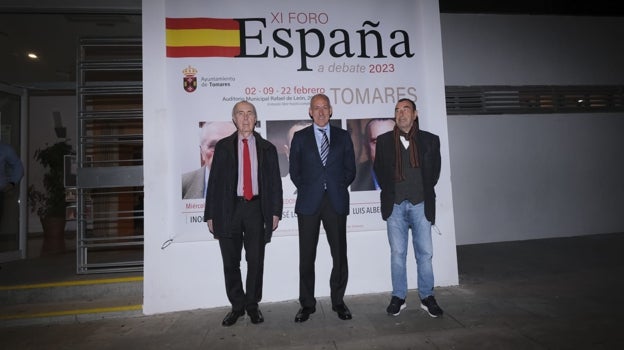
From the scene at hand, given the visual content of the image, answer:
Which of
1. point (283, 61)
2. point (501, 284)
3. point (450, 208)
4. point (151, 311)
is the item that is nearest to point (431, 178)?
point (450, 208)

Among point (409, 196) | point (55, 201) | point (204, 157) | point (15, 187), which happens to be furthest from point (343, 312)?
point (55, 201)

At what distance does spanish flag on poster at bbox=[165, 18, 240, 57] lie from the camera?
3.66 metres

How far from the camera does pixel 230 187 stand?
3141 millimetres

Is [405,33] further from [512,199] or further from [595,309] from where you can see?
[512,199]

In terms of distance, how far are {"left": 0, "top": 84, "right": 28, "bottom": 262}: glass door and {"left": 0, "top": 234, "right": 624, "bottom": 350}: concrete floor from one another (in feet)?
9.56

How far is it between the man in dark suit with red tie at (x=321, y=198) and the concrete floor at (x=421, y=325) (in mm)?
305

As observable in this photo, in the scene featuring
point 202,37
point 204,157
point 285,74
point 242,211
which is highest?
point 202,37

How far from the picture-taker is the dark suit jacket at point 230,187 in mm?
3127

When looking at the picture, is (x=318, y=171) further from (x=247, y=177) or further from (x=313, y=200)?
(x=247, y=177)

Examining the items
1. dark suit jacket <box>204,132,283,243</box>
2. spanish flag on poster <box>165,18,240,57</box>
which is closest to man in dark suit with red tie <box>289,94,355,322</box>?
dark suit jacket <box>204,132,283,243</box>

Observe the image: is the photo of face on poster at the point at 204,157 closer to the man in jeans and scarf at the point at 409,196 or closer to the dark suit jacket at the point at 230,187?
the dark suit jacket at the point at 230,187

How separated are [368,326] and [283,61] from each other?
9.53 ft

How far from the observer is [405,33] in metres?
4.02

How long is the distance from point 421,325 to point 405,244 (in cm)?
73
